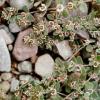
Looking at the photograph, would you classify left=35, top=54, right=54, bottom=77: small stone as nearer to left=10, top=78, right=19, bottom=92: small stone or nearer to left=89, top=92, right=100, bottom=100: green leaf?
left=10, top=78, right=19, bottom=92: small stone

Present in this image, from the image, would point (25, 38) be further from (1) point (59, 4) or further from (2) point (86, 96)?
(2) point (86, 96)

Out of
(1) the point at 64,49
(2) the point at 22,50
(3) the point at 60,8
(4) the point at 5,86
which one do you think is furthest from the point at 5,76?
(3) the point at 60,8

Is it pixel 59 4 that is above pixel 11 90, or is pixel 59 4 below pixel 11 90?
above

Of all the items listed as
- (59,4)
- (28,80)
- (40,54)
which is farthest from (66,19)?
(28,80)

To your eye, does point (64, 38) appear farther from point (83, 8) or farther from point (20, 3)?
point (20, 3)

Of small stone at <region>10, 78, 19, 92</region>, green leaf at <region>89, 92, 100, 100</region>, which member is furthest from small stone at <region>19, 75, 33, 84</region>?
green leaf at <region>89, 92, 100, 100</region>

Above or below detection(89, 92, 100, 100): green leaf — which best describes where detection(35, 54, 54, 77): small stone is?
above

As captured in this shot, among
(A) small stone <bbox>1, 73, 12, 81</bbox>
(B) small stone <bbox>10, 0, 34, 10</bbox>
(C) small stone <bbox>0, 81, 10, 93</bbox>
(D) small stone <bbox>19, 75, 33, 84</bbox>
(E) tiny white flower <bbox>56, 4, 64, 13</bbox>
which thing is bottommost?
(C) small stone <bbox>0, 81, 10, 93</bbox>
